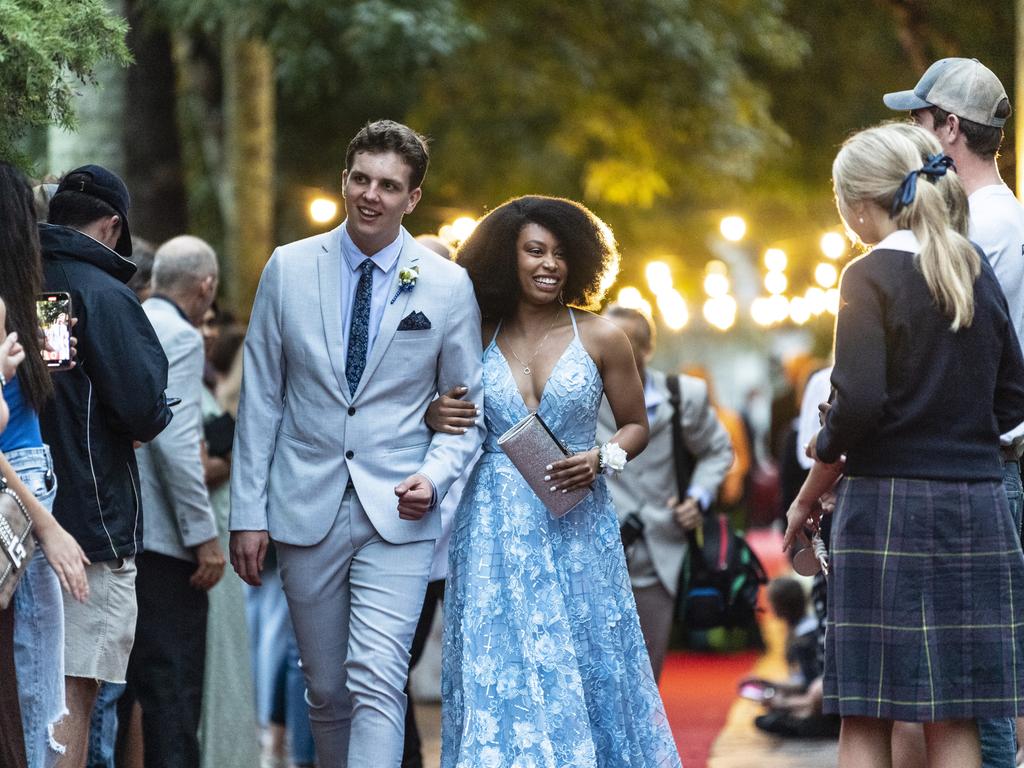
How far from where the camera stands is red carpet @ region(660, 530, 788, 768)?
364 inches

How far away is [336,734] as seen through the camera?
18.8 feet

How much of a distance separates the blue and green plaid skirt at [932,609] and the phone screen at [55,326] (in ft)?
8.25

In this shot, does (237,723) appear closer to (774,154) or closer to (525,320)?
(525,320)

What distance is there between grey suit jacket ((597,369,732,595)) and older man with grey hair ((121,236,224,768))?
2.15 metres

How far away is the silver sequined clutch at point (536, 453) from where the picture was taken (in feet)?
19.2

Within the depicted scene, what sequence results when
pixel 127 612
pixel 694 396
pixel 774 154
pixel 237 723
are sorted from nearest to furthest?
1. pixel 127 612
2. pixel 237 723
3. pixel 694 396
4. pixel 774 154

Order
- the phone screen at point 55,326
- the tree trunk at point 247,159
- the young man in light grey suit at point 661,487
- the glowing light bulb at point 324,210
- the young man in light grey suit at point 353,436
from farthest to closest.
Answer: the tree trunk at point 247,159
the glowing light bulb at point 324,210
the young man in light grey suit at point 661,487
the young man in light grey suit at point 353,436
the phone screen at point 55,326

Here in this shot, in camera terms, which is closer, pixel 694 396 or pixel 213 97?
pixel 694 396

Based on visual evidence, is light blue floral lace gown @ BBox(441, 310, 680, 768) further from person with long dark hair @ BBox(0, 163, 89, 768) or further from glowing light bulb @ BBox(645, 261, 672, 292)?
glowing light bulb @ BBox(645, 261, 672, 292)

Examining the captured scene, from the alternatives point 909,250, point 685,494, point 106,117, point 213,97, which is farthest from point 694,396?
point 213,97

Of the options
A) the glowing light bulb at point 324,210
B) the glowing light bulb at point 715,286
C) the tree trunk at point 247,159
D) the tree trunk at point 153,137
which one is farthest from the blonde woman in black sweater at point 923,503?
the glowing light bulb at point 715,286

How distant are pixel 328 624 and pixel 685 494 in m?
2.99

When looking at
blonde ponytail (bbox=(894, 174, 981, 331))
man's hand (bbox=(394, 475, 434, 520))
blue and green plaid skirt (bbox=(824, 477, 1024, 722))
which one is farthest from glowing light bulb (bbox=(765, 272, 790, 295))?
blue and green plaid skirt (bbox=(824, 477, 1024, 722))

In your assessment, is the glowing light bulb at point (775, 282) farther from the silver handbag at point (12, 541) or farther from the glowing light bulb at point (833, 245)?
the silver handbag at point (12, 541)
